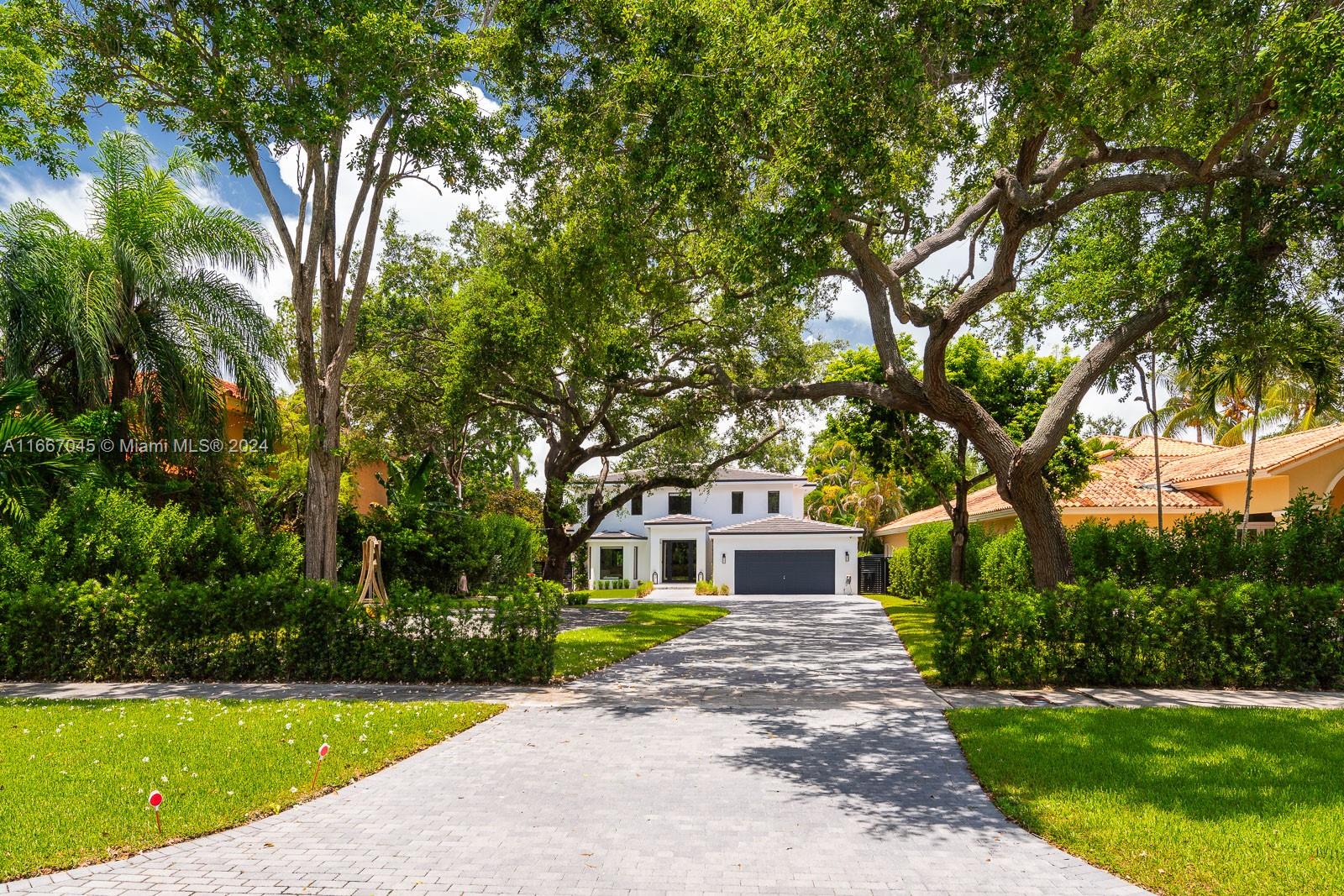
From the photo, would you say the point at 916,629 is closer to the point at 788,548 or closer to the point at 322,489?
the point at 322,489

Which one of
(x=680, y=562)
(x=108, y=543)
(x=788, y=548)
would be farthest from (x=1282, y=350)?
(x=680, y=562)

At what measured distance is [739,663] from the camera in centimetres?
1377

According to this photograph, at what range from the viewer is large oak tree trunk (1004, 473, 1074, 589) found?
43.9ft

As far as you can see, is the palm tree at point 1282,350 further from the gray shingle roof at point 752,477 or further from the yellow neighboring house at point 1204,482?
the gray shingle roof at point 752,477

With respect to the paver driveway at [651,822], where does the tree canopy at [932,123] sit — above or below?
above

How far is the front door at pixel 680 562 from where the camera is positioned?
45.7m

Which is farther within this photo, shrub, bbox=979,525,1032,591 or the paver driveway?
shrub, bbox=979,525,1032,591

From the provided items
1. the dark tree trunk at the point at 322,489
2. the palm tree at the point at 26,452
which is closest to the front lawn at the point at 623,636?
the dark tree trunk at the point at 322,489

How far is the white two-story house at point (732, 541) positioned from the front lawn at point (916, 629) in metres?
5.12

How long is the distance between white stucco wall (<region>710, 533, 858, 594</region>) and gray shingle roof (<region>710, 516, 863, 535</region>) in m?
0.16

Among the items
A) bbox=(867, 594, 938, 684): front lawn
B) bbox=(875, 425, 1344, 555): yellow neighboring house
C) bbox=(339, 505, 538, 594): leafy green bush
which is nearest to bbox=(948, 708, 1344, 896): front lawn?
bbox=(867, 594, 938, 684): front lawn

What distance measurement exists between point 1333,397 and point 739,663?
14183 mm

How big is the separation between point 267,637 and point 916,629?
45.8 feet

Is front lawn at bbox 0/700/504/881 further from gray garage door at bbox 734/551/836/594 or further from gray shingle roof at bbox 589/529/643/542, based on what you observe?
gray shingle roof at bbox 589/529/643/542
